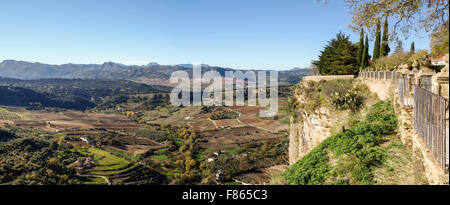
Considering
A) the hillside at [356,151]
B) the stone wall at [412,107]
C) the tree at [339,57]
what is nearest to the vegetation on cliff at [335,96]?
the hillside at [356,151]

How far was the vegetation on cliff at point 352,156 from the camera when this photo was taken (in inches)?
197

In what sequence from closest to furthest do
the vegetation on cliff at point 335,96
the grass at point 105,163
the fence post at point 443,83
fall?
the fence post at point 443,83 → the vegetation on cliff at point 335,96 → the grass at point 105,163

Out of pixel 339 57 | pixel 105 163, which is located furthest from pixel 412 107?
pixel 105 163

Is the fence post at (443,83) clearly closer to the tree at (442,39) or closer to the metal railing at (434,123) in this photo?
the metal railing at (434,123)

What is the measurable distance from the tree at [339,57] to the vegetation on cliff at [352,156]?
10.2m

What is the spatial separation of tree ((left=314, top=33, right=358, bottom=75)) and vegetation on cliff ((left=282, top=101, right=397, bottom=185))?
33.6ft

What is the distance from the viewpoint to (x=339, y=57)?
56.7ft

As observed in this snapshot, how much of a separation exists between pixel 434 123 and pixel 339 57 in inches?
618

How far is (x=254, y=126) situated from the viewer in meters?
58.8

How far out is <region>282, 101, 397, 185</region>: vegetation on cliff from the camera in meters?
5.00

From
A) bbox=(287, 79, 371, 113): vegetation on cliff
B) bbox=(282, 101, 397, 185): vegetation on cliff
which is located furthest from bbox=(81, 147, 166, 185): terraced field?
bbox=(282, 101, 397, 185): vegetation on cliff

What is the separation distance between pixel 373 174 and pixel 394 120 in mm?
2301
